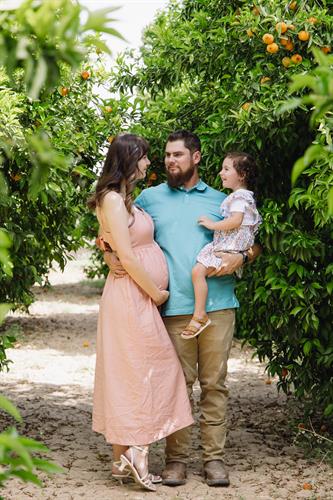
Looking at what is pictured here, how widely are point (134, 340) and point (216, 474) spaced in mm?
1001

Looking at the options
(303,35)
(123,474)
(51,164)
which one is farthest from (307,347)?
(51,164)

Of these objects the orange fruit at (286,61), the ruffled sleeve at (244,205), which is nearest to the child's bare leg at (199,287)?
the ruffled sleeve at (244,205)

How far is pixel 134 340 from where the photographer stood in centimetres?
460

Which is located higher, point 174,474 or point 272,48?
point 272,48

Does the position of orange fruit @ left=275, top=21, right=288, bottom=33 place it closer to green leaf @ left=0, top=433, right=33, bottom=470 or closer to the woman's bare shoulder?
the woman's bare shoulder

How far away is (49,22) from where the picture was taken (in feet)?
4.69

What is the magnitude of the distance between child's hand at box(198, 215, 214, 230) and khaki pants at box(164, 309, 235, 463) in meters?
0.53

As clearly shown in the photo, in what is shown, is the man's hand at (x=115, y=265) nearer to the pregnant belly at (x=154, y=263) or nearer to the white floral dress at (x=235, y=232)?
the pregnant belly at (x=154, y=263)

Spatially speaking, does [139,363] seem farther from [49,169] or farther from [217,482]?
[49,169]

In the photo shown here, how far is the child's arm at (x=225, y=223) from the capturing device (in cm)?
459

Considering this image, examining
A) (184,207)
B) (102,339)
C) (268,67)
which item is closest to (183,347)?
(102,339)

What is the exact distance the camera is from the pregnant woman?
4527mm

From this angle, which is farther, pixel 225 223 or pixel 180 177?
pixel 180 177

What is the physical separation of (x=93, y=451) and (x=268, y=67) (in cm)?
299
